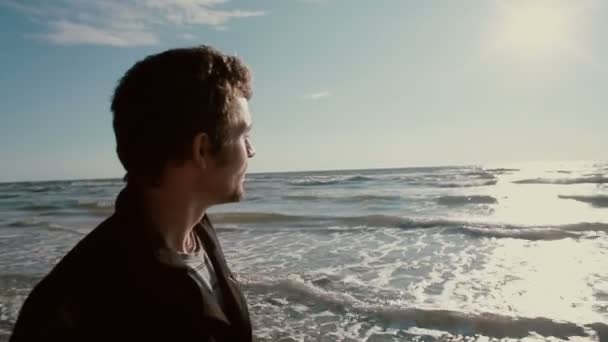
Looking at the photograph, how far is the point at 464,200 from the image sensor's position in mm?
19547

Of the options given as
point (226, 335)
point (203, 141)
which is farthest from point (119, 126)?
point (226, 335)

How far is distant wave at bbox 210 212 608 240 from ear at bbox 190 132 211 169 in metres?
9.87

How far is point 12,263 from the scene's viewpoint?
8883mm

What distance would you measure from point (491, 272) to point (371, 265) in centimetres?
172

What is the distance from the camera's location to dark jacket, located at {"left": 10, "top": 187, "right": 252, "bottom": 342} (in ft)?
5.01

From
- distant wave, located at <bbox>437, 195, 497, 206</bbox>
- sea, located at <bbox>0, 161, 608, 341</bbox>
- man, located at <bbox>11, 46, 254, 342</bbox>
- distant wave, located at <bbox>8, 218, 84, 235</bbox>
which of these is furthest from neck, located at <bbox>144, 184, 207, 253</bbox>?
distant wave, located at <bbox>437, 195, 497, 206</bbox>

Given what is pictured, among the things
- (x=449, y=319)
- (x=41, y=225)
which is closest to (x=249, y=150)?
(x=449, y=319)

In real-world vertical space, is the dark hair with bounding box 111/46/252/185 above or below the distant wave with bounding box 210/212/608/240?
above

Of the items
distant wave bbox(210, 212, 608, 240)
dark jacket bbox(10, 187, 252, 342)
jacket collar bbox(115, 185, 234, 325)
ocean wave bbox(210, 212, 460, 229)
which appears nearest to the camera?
dark jacket bbox(10, 187, 252, 342)

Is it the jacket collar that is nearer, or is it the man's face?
the jacket collar

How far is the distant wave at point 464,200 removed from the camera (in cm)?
1876

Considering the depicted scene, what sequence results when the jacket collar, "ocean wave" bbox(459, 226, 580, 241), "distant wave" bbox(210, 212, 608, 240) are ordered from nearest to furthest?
the jacket collar < "ocean wave" bbox(459, 226, 580, 241) < "distant wave" bbox(210, 212, 608, 240)

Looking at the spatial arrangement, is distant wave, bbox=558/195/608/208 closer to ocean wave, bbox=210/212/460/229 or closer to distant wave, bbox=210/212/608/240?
distant wave, bbox=210/212/608/240

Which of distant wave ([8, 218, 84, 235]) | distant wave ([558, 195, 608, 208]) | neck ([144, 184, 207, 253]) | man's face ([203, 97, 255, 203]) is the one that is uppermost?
man's face ([203, 97, 255, 203])
